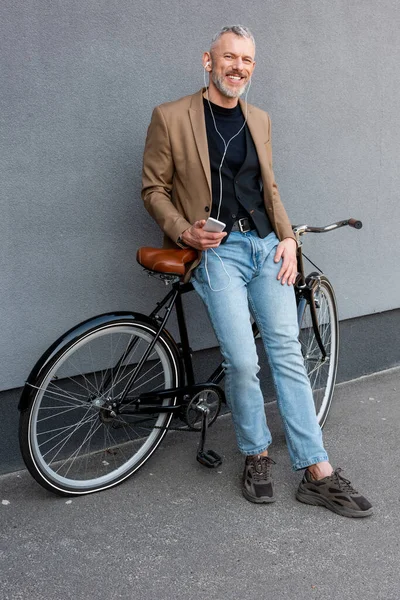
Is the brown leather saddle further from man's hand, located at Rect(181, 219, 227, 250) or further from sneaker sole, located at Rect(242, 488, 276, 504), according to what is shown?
sneaker sole, located at Rect(242, 488, 276, 504)

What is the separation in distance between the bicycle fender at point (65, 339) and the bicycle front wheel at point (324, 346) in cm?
102

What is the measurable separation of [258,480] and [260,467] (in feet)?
0.20

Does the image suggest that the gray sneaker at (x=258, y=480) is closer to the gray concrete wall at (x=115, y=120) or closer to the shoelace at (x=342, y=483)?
the shoelace at (x=342, y=483)

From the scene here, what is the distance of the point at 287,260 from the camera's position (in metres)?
3.28

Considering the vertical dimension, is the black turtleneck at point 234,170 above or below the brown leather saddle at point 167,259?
above

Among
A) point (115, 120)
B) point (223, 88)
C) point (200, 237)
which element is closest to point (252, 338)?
point (200, 237)

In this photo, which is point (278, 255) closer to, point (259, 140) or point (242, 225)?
point (242, 225)

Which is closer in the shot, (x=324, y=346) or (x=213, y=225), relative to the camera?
(x=213, y=225)

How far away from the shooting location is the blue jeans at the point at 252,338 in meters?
3.13

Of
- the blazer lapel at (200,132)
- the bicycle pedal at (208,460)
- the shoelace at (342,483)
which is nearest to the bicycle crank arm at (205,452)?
the bicycle pedal at (208,460)

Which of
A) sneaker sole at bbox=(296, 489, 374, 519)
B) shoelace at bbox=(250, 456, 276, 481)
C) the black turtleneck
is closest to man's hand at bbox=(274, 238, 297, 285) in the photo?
the black turtleneck

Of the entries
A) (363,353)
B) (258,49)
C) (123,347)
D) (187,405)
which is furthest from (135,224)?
(363,353)

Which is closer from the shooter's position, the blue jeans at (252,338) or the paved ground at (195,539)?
the paved ground at (195,539)

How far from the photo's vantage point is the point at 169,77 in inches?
141
